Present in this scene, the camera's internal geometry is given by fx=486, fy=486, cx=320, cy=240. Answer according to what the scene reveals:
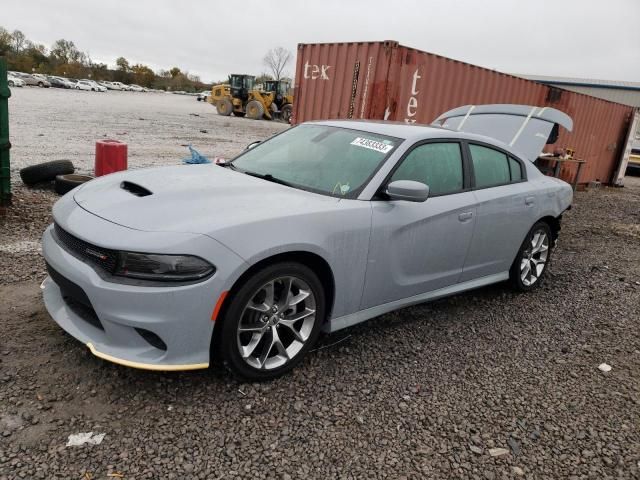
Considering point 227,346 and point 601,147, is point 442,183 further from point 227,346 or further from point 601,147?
point 601,147

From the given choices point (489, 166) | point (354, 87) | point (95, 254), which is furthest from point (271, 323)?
point (354, 87)

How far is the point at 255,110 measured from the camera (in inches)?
1195

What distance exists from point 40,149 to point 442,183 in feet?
33.3

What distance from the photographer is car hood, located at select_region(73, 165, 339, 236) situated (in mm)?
2564

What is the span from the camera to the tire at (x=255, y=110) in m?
30.2

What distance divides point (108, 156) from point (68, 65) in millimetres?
100856

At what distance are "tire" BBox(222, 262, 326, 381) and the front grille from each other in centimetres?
63

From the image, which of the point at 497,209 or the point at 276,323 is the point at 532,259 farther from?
the point at 276,323

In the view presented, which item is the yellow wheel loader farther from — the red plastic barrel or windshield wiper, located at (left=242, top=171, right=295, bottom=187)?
windshield wiper, located at (left=242, top=171, right=295, bottom=187)

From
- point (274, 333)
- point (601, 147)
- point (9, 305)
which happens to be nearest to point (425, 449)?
point (274, 333)

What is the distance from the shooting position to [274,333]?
2.84 metres

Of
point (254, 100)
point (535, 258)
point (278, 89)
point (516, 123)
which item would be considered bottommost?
point (535, 258)

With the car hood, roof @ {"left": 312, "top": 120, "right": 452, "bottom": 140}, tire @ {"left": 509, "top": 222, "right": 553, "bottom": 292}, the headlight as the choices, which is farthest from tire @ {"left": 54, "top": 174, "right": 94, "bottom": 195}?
tire @ {"left": 509, "top": 222, "right": 553, "bottom": 292}

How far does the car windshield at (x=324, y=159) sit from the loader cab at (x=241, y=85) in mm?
29405
